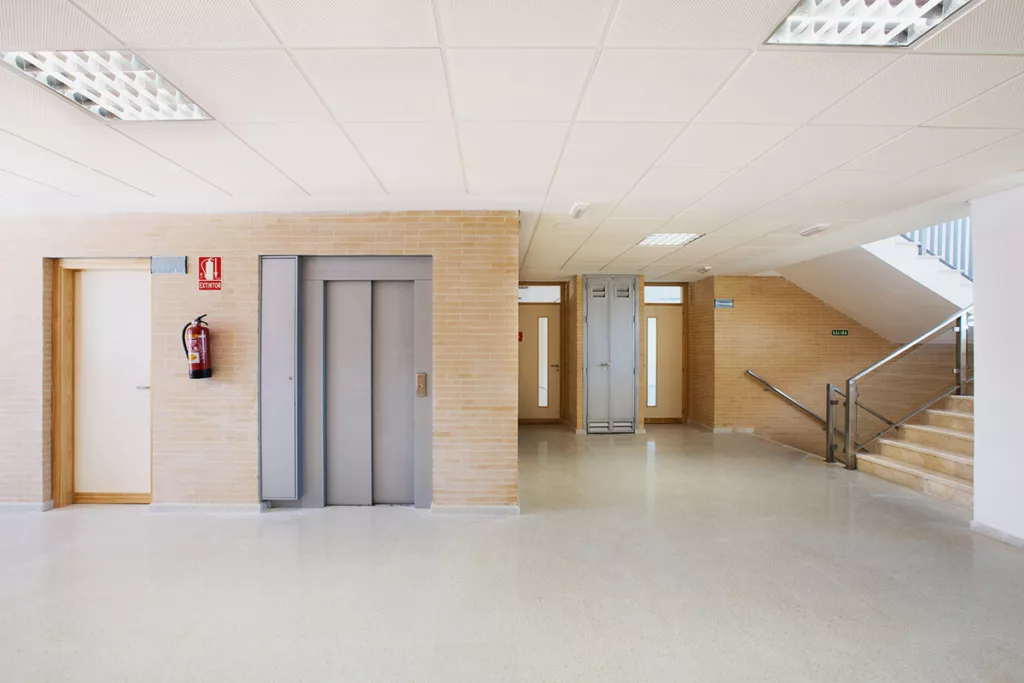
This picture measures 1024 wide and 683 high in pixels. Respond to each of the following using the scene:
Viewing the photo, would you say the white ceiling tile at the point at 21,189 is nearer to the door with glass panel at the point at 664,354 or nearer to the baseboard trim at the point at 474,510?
the baseboard trim at the point at 474,510

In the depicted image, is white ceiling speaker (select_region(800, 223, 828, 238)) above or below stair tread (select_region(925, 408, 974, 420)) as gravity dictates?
above

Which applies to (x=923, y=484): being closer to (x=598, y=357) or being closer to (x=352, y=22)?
(x=598, y=357)

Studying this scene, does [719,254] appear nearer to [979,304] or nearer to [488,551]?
[979,304]

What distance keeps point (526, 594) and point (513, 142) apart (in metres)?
2.88

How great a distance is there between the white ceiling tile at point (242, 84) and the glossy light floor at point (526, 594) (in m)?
2.88

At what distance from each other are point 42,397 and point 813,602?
6.69 meters

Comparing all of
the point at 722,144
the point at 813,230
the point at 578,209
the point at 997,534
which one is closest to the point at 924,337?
the point at 813,230

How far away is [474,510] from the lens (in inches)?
199

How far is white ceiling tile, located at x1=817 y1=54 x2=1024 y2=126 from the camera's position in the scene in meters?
2.49

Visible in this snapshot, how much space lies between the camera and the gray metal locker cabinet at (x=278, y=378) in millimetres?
5188

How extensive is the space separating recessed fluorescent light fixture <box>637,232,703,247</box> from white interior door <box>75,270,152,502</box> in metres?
5.55

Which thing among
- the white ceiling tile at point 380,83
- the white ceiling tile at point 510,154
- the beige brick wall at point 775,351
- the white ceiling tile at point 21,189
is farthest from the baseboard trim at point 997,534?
the white ceiling tile at point 21,189

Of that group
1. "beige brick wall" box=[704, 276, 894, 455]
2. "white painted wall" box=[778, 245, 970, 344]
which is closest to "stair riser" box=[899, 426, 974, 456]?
"white painted wall" box=[778, 245, 970, 344]

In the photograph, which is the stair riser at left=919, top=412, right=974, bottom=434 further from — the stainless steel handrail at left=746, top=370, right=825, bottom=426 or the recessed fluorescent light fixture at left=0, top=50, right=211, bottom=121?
the recessed fluorescent light fixture at left=0, top=50, right=211, bottom=121
